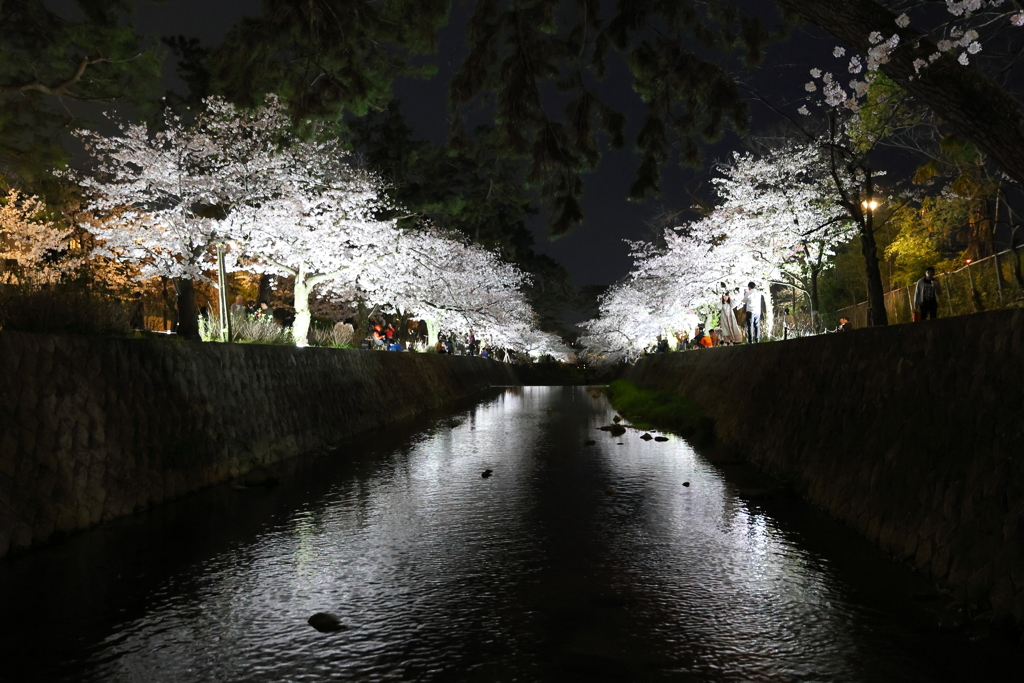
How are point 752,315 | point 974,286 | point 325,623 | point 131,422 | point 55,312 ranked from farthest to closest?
point 752,315 < point 974,286 < point 55,312 < point 131,422 < point 325,623

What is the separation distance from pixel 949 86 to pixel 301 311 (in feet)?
67.6

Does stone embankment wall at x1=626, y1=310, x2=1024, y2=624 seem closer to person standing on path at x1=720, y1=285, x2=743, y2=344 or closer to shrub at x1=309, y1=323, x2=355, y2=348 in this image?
person standing on path at x1=720, y1=285, x2=743, y2=344

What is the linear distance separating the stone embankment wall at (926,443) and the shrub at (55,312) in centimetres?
980

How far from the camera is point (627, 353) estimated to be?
59656mm

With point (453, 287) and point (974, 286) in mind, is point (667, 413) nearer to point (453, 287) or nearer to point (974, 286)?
point (974, 286)

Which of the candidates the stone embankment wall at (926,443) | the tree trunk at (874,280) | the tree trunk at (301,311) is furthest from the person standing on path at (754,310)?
the tree trunk at (301,311)

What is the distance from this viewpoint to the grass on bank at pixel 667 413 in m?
17.3

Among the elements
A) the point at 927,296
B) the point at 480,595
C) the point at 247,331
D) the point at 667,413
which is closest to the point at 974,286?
the point at 927,296

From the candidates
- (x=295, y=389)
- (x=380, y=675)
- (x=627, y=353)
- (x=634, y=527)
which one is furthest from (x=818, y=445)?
(x=627, y=353)

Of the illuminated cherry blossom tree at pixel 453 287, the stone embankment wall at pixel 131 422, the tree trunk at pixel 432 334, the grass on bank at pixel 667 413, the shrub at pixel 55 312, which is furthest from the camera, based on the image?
the tree trunk at pixel 432 334

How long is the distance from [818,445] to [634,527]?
10.8 ft

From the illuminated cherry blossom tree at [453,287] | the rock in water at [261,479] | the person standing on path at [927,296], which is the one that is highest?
the illuminated cherry blossom tree at [453,287]

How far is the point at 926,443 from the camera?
645 centimetres

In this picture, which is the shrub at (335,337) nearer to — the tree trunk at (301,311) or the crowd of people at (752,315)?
A: the tree trunk at (301,311)
